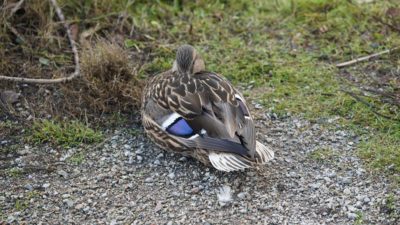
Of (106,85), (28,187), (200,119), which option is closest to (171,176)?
(200,119)

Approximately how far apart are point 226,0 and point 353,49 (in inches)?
63.9

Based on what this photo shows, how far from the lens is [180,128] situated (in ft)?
18.5

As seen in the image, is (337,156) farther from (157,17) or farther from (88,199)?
(157,17)

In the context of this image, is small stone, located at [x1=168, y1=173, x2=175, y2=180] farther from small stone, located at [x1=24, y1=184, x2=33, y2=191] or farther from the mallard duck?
small stone, located at [x1=24, y1=184, x2=33, y2=191]

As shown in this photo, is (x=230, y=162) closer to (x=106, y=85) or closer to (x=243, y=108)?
(x=243, y=108)

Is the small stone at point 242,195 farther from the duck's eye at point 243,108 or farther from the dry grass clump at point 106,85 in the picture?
the dry grass clump at point 106,85

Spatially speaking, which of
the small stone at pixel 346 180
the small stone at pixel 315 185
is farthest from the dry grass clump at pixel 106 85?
the small stone at pixel 346 180

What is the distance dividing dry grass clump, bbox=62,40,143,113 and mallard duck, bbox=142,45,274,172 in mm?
242

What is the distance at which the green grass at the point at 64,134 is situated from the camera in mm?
6055

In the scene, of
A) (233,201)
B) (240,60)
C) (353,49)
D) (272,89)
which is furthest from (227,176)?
(353,49)

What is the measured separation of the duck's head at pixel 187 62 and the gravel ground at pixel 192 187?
2.30 ft

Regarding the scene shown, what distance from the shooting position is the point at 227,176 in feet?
18.2

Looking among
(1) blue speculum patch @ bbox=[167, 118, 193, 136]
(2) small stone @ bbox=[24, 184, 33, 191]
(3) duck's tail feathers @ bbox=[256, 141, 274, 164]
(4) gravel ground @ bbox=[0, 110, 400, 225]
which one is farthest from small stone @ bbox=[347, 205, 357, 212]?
(2) small stone @ bbox=[24, 184, 33, 191]

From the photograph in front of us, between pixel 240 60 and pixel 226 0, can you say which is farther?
pixel 226 0
